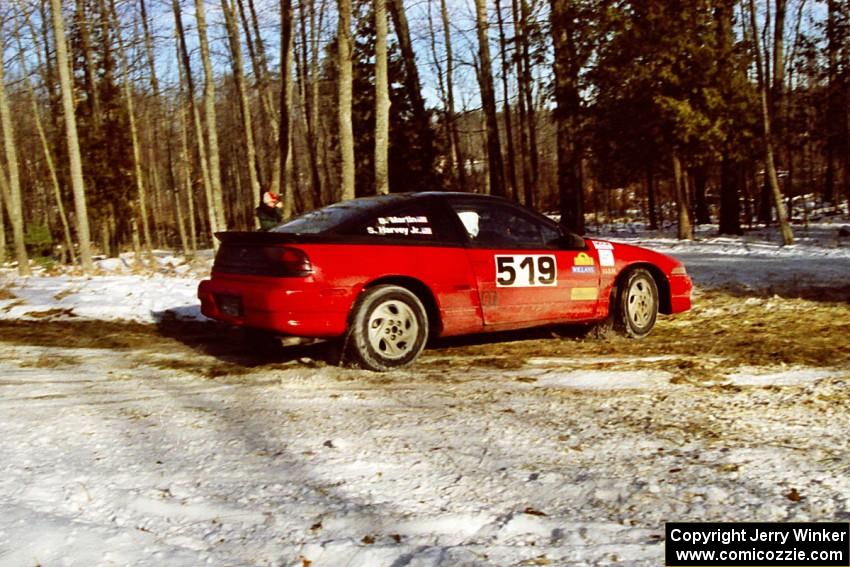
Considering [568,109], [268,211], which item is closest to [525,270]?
[268,211]

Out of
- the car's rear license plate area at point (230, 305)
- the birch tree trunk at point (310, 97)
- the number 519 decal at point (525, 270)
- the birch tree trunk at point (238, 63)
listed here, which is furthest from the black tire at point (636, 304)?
the birch tree trunk at point (310, 97)

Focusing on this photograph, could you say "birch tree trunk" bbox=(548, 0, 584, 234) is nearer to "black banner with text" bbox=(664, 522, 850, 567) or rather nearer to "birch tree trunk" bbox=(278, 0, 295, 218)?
"birch tree trunk" bbox=(278, 0, 295, 218)

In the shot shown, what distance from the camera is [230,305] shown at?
5.69 m

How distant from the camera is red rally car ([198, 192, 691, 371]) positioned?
5281 mm

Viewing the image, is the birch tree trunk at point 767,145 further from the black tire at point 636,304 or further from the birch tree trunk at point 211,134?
the birch tree trunk at point 211,134

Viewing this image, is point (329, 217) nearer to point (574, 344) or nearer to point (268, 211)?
point (574, 344)

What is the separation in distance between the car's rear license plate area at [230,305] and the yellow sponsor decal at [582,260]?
317 centimetres

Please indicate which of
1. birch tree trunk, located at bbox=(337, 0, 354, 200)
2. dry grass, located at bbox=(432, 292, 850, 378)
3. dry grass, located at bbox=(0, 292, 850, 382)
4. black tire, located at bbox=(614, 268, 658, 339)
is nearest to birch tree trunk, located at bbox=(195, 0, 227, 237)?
birch tree trunk, located at bbox=(337, 0, 354, 200)

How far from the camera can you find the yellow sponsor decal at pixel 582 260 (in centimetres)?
659

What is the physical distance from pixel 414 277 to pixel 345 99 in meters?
7.90

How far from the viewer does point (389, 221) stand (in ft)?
18.8

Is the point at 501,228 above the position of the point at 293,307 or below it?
above

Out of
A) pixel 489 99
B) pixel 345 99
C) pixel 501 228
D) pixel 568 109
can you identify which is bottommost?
pixel 501 228

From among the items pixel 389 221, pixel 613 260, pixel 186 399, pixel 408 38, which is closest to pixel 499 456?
pixel 186 399
